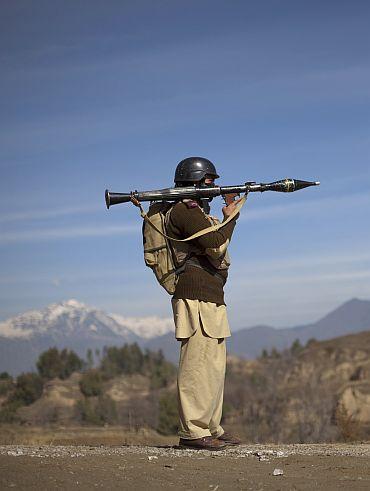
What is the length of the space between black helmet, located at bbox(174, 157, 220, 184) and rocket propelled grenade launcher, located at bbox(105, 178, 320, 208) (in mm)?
117

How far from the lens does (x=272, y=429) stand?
3731 centimetres

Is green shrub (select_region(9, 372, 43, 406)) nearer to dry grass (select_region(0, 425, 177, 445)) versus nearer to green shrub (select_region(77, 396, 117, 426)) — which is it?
green shrub (select_region(77, 396, 117, 426))

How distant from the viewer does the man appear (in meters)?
7.60

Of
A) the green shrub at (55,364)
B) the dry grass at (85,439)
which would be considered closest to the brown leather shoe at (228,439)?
the dry grass at (85,439)

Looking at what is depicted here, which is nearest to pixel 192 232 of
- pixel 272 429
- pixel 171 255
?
pixel 171 255

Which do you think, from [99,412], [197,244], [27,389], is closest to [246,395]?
[99,412]

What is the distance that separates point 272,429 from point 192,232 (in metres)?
31.0

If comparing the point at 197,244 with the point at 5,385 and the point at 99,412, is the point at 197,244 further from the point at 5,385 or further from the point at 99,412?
the point at 5,385

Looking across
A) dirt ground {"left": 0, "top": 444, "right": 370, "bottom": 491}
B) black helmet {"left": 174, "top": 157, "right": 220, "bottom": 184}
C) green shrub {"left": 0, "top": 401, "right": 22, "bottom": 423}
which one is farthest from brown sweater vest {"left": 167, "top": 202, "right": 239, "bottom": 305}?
green shrub {"left": 0, "top": 401, "right": 22, "bottom": 423}

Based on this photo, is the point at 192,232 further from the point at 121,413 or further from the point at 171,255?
the point at 121,413

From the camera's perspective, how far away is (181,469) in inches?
255

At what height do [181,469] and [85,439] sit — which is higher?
[85,439]

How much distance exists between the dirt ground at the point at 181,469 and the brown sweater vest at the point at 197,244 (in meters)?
1.36

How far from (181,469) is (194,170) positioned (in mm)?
2695
